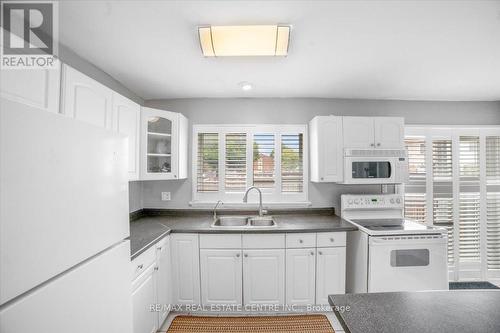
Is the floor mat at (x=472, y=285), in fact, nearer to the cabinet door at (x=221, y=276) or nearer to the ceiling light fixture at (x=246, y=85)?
the cabinet door at (x=221, y=276)

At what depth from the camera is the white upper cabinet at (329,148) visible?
8.17 ft

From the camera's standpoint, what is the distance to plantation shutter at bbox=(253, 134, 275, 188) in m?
2.79

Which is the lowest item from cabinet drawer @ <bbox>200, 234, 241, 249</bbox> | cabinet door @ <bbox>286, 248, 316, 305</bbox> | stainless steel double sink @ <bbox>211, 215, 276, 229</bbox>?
cabinet door @ <bbox>286, 248, 316, 305</bbox>

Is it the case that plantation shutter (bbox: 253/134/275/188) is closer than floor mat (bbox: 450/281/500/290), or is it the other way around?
floor mat (bbox: 450/281/500/290)

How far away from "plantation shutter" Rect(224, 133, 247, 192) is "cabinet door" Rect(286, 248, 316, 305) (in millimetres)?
1012

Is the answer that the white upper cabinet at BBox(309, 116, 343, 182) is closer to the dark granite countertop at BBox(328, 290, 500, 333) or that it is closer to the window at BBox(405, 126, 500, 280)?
the window at BBox(405, 126, 500, 280)

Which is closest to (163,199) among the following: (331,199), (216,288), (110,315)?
Result: (216,288)

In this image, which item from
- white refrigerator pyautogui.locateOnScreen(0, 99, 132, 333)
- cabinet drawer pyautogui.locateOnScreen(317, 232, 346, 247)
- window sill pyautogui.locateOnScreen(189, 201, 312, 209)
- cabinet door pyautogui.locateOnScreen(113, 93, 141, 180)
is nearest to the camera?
white refrigerator pyautogui.locateOnScreen(0, 99, 132, 333)

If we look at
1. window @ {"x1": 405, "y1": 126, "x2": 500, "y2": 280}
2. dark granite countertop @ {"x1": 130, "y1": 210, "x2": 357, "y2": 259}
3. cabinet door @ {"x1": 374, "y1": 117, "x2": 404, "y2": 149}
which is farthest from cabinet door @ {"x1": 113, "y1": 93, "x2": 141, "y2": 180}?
window @ {"x1": 405, "y1": 126, "x2": 500, "y2": 280}

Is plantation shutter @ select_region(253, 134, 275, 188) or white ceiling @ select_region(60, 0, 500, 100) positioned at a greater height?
white ceiling @ select_region(60, 0, 500, 100)

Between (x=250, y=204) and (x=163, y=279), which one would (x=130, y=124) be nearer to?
(x=163, y=279)

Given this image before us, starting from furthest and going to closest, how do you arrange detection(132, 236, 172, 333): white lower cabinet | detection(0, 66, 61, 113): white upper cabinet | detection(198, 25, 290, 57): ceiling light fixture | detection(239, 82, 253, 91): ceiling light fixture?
detection(239, 82, 253, 91): ceiling light fixture < detection(132, 236, 172, 333): white lower cabinet < detection(198, 25, 290, 57): ceiling light fixture < detection(0, 66, 61, 113): white upper cabinet

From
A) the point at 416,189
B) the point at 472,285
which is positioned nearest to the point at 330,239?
the point at 416,189

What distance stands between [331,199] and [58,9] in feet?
9.64
